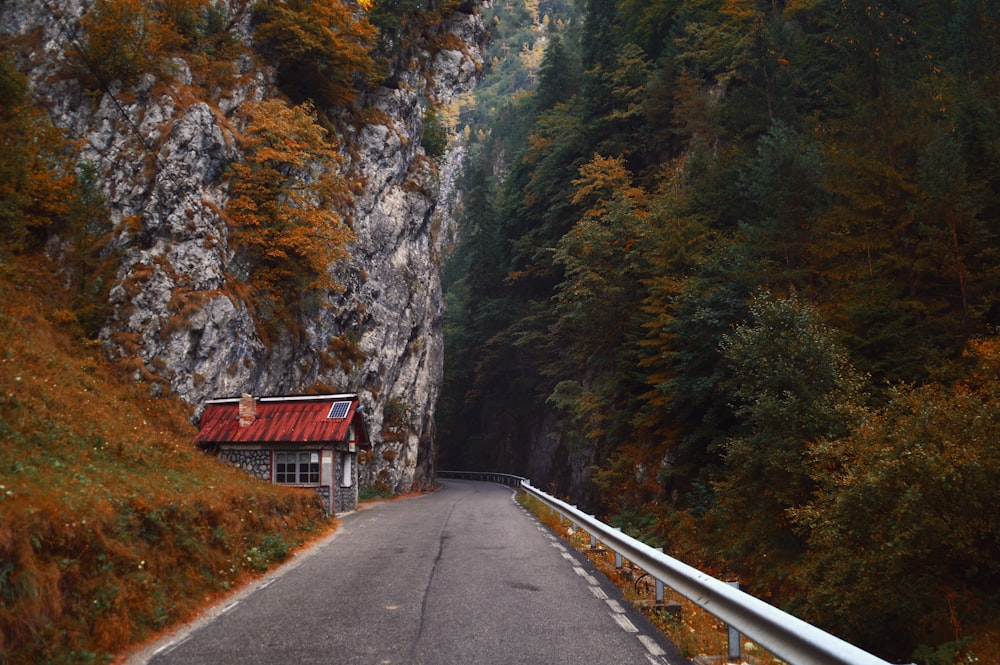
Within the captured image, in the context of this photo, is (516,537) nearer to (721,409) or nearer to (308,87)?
(721,409)

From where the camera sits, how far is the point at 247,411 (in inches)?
922

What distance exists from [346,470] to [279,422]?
3.55 meters

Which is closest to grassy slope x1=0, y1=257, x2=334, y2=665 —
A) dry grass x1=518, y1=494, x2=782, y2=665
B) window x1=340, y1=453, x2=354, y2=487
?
dry grass x1=518, y1=494, x2=782, y2=665

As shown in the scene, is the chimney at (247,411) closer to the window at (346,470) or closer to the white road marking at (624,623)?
the window at (346,470)

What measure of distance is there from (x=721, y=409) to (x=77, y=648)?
19694 mm

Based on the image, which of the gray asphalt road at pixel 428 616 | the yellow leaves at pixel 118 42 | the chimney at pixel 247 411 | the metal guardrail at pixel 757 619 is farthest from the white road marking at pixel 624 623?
the yellow leaves at pixel 118 42

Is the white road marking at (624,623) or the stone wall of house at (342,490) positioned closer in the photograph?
the white road marking at (624,623)

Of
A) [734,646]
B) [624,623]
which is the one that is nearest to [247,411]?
[624,623]

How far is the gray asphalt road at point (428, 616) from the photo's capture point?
5699 mm

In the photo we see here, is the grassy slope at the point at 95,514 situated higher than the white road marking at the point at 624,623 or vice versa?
the grassy slope at the point at 95,514

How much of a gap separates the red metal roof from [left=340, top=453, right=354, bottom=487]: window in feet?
6.55

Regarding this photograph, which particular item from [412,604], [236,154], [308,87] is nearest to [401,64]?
[308,87]

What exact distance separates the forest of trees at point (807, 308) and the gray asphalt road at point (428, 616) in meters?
5.85

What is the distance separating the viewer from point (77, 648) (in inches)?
233
